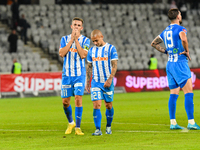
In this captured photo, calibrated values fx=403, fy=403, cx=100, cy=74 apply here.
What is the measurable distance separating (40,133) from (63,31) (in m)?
18.6

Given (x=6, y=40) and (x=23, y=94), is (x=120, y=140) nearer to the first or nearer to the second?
(x=23, y=94)

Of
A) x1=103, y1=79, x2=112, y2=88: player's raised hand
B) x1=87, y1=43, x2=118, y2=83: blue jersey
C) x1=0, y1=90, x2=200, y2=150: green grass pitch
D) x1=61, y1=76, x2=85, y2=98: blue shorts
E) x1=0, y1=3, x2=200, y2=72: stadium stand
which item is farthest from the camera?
x1=0, y1=3, x2=200, y2=72: stadium stand

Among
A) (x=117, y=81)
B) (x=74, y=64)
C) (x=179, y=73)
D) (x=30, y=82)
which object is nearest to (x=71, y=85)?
(x=74, y=64)

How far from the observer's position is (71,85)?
7.45 meters

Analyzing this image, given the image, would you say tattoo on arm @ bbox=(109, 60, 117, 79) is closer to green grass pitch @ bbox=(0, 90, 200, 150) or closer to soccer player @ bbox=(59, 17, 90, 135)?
soccer player @ bbox=(59, 17, 90, 135)

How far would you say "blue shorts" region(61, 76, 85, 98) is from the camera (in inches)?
289

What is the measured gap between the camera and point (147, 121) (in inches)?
346

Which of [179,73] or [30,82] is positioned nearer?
[179,73]

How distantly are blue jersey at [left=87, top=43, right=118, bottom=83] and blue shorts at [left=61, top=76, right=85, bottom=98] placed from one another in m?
0.33

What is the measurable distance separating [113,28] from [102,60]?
66.6 feet

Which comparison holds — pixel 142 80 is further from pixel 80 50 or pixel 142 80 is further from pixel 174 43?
pixel 80 50

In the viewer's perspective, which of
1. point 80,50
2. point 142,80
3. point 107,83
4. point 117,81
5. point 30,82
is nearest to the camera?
point 107,83

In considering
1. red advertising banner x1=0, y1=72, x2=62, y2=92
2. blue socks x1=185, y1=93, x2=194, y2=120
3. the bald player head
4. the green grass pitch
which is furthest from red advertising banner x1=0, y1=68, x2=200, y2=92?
blue socks x1=185, y1=93, x2=194, y2=120

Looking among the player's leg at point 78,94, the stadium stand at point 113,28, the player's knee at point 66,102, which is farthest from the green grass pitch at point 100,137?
the stadium stand at point 113,28
